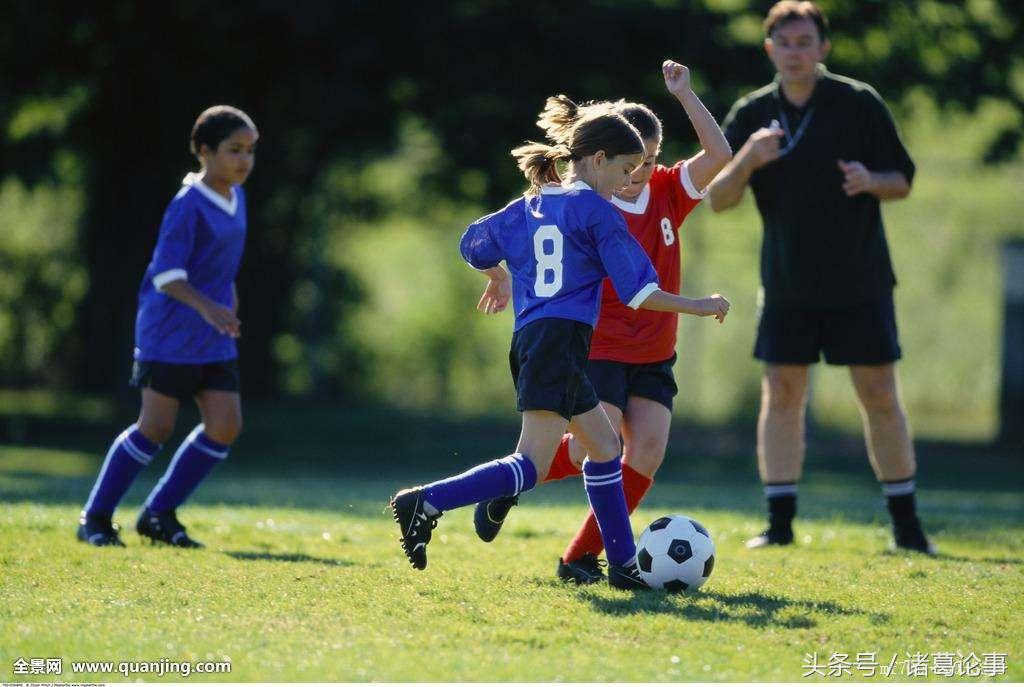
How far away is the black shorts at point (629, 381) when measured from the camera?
19.3ft

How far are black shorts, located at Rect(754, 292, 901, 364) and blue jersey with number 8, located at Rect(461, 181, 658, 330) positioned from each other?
6.59ft

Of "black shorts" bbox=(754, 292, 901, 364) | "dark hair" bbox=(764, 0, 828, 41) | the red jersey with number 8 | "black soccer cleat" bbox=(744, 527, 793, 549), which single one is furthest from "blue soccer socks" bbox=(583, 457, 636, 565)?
"dark hair" bbox=(764, 0, 828, 41)

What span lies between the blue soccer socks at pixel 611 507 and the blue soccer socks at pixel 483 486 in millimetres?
323

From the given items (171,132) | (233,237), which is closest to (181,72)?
(171,132)

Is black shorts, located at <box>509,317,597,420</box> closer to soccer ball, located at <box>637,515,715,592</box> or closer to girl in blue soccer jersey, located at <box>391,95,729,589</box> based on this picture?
girl in blue soccer jersey, located at <box>391,95,729,589</box>

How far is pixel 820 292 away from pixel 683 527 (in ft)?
6.36

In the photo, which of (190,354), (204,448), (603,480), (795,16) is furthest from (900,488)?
(190,354)

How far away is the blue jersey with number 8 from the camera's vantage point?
5223mm

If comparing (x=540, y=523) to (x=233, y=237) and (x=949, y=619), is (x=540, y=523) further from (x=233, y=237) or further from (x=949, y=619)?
(x=949, y=619)

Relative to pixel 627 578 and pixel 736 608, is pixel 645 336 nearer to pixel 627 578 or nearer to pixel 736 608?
pixel 627 578

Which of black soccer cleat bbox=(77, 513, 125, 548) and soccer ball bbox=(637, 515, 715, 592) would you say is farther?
black soccer cleat bbox=(77, 513, 125, 548)

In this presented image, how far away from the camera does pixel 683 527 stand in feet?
18.4

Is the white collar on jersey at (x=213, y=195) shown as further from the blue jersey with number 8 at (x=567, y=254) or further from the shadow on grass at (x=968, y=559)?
the shadow on grass at (x=968, y=559)

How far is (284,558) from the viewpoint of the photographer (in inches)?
251
